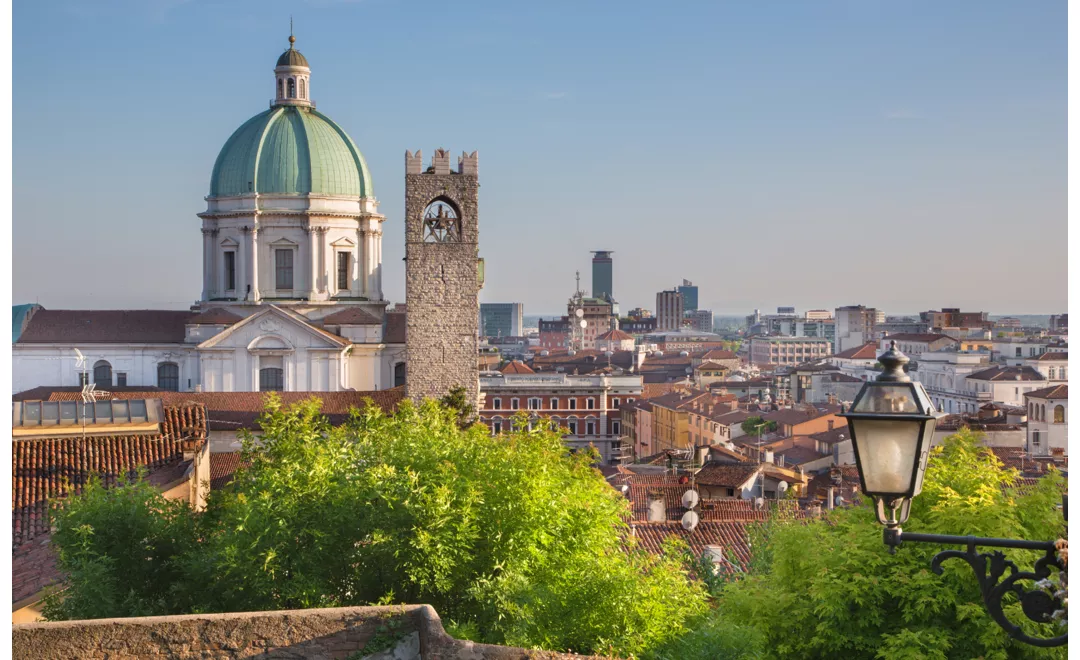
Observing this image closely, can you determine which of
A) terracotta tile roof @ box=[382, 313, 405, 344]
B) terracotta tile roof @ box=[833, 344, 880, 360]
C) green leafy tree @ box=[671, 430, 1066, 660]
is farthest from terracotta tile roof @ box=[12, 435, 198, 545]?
terracotta tile roof @ box=[833, 344, 880, 360]

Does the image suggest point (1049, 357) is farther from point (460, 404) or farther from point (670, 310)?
point (670, 310)

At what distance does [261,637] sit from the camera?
19.2ft

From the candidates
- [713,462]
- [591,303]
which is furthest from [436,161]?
[591,303]

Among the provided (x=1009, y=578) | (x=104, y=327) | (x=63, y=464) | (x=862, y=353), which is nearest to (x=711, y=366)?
(x=862, y=353)

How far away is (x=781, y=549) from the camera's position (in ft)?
29.0

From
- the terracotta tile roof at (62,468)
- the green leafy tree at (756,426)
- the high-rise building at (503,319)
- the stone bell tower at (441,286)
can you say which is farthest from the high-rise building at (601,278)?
the terracotta tile roof at (62,468)

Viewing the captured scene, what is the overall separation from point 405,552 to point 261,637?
2.29 m

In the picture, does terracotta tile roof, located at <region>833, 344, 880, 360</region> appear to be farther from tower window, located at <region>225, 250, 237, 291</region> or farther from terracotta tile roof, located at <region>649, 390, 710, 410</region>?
tower window, located at <region>225, 250, 237, 291</region>

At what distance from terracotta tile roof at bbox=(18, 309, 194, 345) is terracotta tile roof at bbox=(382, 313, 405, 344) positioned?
4365mm

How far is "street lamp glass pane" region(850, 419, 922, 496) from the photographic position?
7.80 ft

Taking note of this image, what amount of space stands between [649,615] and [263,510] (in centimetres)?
288

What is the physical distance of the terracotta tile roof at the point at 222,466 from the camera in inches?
541

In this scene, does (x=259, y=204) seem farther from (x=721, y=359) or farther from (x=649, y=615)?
(x=721, y=359)

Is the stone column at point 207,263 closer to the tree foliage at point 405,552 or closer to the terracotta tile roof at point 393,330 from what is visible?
the terracotta tile roof at point 393,330
